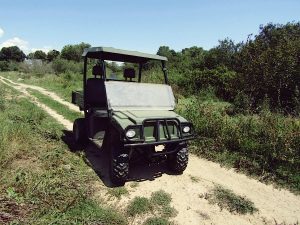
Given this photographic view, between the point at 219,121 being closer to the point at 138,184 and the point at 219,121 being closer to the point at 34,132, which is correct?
the point at 138,184

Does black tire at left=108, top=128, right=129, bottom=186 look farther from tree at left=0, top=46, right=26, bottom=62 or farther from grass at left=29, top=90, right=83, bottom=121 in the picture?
tree at left=0, top=46, right=26, bottom=62

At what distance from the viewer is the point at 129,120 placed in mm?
5609

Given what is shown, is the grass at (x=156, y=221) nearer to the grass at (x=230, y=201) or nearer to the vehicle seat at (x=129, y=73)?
the grass at (x=230, y=201)

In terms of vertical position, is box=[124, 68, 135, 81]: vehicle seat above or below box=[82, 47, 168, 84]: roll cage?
below

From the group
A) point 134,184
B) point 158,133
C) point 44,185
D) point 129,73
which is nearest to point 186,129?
point 158,133

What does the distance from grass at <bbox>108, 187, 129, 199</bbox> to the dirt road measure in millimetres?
94

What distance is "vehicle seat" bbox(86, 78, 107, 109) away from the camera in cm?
781

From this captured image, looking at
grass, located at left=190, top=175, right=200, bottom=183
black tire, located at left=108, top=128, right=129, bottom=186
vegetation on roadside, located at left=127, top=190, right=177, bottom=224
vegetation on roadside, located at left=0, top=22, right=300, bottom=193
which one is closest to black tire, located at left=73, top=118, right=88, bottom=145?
vegetation on roadside, located at left=0, top=22, right=300, bottom=193

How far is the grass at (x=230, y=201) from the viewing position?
5.20 metres

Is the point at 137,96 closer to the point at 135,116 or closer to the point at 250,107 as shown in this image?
the point at 135,116

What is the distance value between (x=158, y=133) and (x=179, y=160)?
1022mm

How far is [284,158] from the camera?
6922 millimetres

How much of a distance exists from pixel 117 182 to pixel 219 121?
3959 millimetres

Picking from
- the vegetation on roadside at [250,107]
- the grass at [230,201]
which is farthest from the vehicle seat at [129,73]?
the grass at [230,201]
